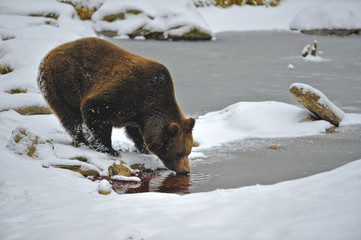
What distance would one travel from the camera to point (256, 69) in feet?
47.2

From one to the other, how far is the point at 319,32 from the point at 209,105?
17.0m

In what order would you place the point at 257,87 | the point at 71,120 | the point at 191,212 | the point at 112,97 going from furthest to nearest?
the point at 257,87 < the point at 71,120 < the point at 112,97 < the point at 191,212

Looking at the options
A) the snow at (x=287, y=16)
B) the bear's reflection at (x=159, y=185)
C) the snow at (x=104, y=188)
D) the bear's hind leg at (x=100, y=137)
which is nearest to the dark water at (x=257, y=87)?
the bear's reflection at (x=159, y=185)

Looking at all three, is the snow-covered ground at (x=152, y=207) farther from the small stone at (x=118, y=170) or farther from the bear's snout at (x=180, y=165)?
the bear's snout at (x=180, y=165)

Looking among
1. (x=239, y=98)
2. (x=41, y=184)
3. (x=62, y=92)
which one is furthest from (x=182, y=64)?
(x=41, y=184)

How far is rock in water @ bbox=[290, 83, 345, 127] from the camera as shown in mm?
7367

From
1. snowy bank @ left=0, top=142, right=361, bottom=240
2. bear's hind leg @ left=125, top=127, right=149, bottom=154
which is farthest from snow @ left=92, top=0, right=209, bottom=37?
snowy bank @ left=0, top=142, right=361, bottom=240

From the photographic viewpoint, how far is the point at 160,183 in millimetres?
5117

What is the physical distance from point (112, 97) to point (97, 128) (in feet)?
1.72

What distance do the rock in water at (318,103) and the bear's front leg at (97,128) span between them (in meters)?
3.62

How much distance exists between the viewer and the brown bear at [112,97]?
17.5ft

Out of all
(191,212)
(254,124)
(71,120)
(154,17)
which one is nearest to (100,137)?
(71,120)

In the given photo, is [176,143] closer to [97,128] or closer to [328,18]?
[97,128]

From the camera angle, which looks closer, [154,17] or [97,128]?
[97,128]
